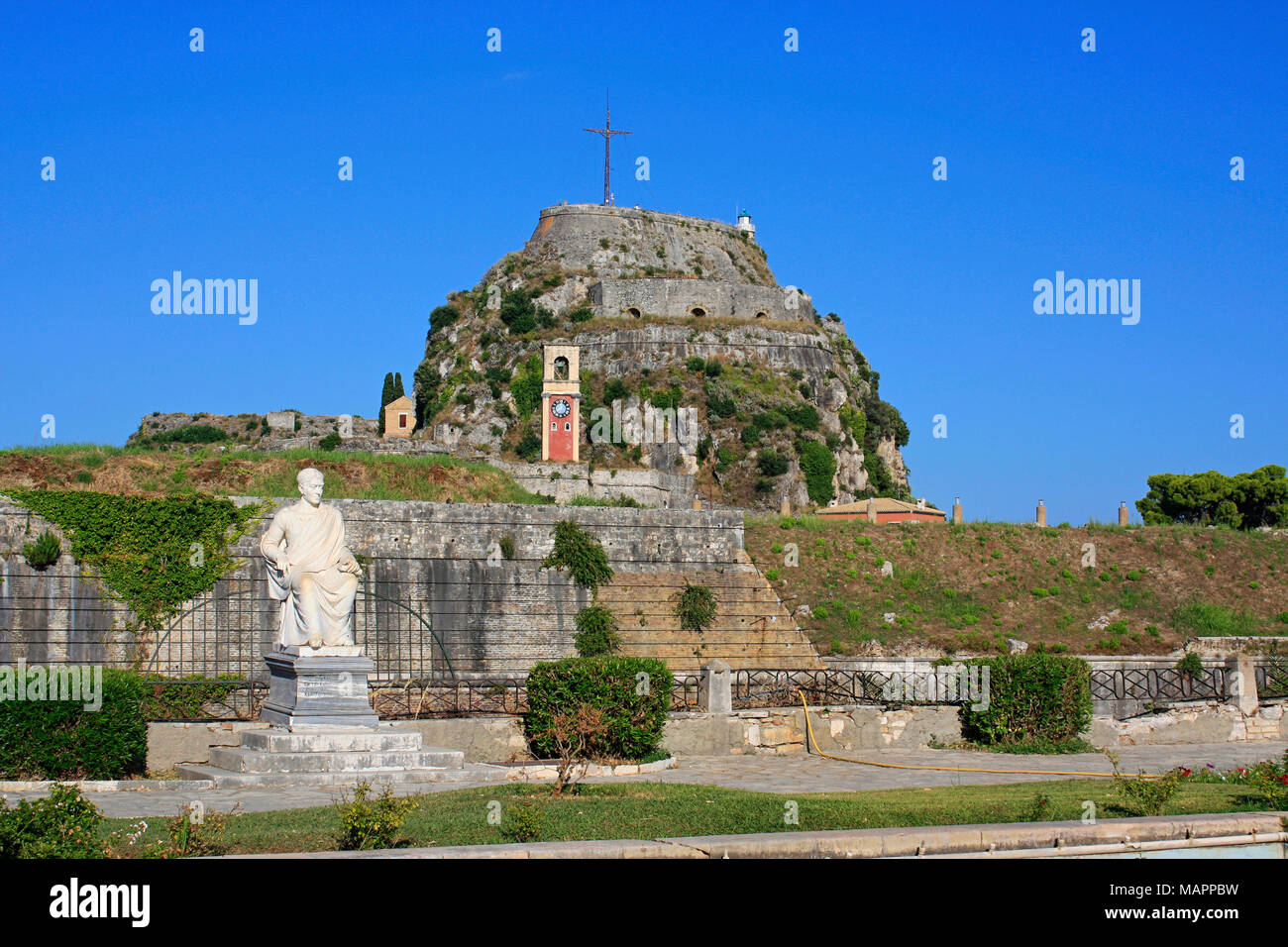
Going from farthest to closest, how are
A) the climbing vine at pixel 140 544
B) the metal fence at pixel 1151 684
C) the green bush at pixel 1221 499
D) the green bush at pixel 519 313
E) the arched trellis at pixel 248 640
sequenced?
1. the green bush at pixel 519 313
2. the green bush at pixel 1221 499
3. the arched trellis at pixel 248 640
4. the climbing vine at pixel 140 544
5. the metal fence at pixel 1151 684

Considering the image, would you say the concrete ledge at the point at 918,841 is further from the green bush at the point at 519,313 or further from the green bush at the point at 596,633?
the green bush at the point at 519,313

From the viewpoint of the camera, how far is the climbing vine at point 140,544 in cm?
2348

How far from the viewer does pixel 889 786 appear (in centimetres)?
1388

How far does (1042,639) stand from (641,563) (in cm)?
964

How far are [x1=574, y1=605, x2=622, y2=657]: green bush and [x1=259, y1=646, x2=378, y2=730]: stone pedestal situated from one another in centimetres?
1268

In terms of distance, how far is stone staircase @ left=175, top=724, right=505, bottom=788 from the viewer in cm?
1320

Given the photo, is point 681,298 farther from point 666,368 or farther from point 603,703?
point 603,703

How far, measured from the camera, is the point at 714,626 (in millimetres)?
28594

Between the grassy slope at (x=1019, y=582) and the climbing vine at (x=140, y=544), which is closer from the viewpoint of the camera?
the climbing vine at (x=140, y=544)

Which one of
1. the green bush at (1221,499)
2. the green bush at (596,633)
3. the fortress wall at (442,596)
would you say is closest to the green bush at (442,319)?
the green bush at (1221,499)

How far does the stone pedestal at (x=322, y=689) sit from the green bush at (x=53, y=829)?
5.76 meters

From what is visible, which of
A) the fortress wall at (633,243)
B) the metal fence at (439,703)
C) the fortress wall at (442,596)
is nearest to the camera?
the metal fence at (439,703)
